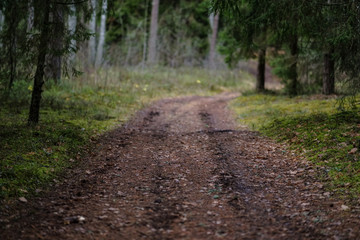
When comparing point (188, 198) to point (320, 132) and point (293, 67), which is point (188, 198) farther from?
point (293, 67)

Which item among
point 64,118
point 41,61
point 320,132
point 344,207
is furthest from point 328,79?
point 41,61

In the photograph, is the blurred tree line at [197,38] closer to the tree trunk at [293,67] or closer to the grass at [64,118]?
the tree trunk at [293,67]

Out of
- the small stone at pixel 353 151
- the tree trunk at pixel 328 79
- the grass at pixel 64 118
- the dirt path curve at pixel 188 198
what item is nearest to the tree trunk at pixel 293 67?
the tree trunk at pixel 328 79

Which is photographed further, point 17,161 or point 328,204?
point 17,161

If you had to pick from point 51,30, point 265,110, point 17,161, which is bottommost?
point 17,161

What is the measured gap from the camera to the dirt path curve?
4.14m

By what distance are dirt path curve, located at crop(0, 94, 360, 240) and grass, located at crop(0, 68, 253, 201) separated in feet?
1.62

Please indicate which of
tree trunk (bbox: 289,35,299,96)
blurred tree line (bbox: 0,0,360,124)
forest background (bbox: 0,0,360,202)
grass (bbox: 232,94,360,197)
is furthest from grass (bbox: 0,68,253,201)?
tree trunk (bbox: 289,35,299,96)

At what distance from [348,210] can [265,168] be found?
2246 mm

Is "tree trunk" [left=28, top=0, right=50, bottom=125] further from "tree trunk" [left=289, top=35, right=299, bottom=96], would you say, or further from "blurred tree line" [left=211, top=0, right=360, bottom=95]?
"tree trunk" [left=289, top=35, right=299, bottom=96]

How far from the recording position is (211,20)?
33531 millimetres

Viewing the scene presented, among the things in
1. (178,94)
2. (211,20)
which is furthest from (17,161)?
(211,20)

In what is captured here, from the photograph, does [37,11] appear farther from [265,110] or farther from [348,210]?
[265,110]

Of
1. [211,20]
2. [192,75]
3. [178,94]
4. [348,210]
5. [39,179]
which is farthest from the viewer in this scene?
[211,20]
